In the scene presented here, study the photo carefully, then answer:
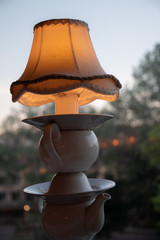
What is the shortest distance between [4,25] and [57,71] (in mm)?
1556

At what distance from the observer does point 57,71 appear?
0.68 meters

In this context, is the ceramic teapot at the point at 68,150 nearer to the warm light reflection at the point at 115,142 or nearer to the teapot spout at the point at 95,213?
the teapot spout at the point at 95,213

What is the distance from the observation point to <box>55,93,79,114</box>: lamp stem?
0.74 meters

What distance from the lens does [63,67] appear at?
685 mm

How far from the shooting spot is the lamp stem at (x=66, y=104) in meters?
0.74

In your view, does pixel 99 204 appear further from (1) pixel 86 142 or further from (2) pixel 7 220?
(2) pixel 7 220

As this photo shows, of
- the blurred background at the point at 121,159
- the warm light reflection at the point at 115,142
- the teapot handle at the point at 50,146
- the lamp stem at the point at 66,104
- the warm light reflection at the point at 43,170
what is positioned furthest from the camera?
the warm light reflection at the point at 115,142

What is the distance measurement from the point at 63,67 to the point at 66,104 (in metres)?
0.11

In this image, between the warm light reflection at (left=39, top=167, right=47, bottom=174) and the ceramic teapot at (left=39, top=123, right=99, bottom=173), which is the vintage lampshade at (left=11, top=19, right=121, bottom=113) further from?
the warm light reflection at (left=39, top=167, right=47, bottom=174)

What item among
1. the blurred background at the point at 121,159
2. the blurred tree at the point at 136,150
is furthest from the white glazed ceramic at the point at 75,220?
the blurred tree at the point at 136,150

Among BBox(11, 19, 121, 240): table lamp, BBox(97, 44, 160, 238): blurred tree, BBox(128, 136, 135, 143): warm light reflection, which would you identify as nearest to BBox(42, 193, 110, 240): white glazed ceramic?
BBox(11, 19, 121, 240): table lamp

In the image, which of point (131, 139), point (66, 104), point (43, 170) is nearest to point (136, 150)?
point (131, 139)

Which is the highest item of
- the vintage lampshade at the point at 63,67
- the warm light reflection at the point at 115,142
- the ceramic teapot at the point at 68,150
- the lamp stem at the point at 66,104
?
the vintage lampshade at the point at 63,67

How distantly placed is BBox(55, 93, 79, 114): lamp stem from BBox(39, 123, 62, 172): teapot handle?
3.6 inches
